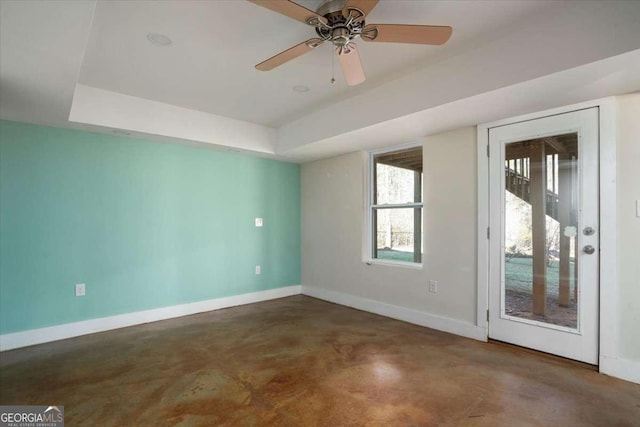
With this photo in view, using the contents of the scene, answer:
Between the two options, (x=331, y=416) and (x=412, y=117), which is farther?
(x=412, y=117)

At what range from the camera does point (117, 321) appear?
11.5ft

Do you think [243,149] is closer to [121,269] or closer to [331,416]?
[121,269]

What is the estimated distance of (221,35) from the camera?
222 cm

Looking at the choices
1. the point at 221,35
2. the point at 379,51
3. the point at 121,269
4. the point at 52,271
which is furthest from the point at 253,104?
the point at 52,271

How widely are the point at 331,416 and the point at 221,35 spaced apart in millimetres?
2653

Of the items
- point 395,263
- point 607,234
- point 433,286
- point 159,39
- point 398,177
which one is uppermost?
point 159,39

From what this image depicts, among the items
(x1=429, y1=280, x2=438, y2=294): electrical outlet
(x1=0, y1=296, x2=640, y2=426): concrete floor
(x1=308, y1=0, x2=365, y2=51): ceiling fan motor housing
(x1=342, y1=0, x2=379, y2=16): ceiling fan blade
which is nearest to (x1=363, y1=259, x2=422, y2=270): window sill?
(x1=429, y1=280, x2=438, y2=294): electrical outlet

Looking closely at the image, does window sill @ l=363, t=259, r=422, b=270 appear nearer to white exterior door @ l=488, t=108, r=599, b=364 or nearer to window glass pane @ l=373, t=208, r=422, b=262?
window glass pane @ l=373, t=208, r=422, b=262

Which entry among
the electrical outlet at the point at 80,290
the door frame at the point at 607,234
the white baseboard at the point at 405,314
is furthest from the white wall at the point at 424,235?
the electrical outlet at the point at 80,290

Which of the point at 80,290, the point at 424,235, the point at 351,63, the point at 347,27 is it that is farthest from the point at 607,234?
the point at 80,290

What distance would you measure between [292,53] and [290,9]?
42 cm

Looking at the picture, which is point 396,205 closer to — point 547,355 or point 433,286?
point 433,286

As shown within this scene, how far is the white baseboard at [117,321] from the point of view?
3007 millimetres

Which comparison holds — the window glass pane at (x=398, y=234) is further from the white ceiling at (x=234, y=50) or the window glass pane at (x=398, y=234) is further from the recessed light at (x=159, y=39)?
the recessed light at (x=159, y=39)
